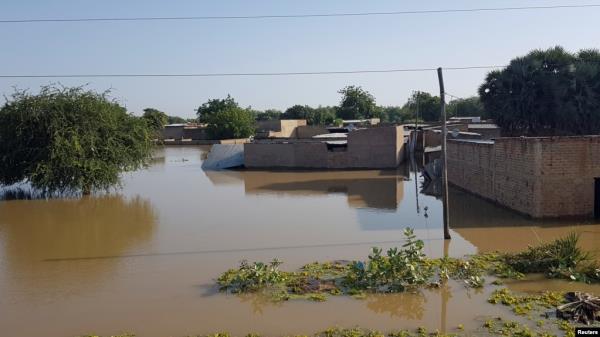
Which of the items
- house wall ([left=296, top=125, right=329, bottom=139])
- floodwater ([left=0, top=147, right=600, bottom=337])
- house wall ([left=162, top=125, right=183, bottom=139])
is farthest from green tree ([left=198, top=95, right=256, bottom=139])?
floodwater ([left=0, top=147, right=600, bottom=337])

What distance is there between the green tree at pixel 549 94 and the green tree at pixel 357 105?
4609 cm

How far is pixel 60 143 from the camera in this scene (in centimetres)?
1991

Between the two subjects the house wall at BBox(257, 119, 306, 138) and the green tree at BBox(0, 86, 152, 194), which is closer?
the green tree at BBox(0, 86, 152, 194)

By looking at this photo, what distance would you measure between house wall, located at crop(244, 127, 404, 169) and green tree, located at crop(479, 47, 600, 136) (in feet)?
20.0

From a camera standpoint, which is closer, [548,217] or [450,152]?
[548,217]

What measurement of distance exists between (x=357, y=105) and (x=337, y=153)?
4625 cm

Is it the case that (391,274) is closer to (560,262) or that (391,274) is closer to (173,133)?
(560,262)

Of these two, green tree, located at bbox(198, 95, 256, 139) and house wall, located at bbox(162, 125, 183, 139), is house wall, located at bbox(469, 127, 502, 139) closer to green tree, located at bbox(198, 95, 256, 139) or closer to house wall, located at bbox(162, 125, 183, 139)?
green tree, located at bbox(198, 95, 256, 139)

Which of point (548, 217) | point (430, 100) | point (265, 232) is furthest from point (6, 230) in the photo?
point (430, 100)

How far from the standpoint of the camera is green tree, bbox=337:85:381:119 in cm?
7556

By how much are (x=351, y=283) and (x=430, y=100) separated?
60672 mm

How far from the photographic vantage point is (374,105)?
251 ft

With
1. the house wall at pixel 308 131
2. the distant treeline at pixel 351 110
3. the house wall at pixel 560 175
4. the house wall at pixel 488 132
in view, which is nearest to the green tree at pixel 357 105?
the distant treeline at pixel 351 110

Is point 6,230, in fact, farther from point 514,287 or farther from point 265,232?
point 514,287
